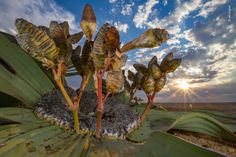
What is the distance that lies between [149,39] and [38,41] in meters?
0.35

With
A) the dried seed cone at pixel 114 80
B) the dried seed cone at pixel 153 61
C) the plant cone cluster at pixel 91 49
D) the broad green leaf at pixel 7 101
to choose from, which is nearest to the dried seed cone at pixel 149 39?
the plant cone cluster at pixel 91 49

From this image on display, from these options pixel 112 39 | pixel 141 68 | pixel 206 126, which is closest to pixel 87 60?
pixel 112 39

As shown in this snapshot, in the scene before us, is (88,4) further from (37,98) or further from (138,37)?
(37,98)

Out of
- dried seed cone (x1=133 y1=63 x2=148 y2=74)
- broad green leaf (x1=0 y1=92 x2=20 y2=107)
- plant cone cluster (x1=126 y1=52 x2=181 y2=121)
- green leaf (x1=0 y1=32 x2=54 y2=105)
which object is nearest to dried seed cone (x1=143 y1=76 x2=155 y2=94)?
plant cone cluster (x1=126 y1=52 x2=181 y2=121)

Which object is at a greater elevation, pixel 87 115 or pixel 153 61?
pixel 153 61

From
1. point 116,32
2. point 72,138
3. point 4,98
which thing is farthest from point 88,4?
point 4,98

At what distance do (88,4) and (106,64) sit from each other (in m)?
0.22

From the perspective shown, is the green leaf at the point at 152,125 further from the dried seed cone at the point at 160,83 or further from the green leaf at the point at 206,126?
the dried seed cone at the point at 160,83

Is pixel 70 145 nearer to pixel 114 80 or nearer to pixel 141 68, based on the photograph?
pixel 114 80

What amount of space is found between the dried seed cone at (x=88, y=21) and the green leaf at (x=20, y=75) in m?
0.46

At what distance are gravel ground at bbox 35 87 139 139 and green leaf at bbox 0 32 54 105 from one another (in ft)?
0.22

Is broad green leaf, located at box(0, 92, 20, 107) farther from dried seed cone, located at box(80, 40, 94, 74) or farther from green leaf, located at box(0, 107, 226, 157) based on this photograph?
dried seed cone, located at box(80, 40, 94, 74)

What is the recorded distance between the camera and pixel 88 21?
80cm

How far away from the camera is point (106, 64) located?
2.50 feet
